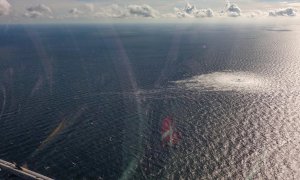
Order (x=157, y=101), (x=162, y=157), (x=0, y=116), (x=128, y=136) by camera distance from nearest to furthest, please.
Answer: (x=162, y=157) → (x=128, y=136) → (x=0, y=116) → (x=157, y=101)

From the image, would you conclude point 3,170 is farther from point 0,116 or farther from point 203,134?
point 203,134

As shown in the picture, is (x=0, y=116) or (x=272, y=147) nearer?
(x=272, y=147)

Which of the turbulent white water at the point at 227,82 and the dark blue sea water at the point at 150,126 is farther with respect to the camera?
the turbulent white water at the point at 227,82

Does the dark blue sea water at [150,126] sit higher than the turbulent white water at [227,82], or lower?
higher

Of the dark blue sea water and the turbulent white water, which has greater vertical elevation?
the dark blue sea water

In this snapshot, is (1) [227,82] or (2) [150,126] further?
(1) [227,82]

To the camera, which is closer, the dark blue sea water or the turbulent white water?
the dark blue sea water

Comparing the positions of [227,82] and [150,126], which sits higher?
[150,126]

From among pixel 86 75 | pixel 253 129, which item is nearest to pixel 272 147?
pixel 253 129
